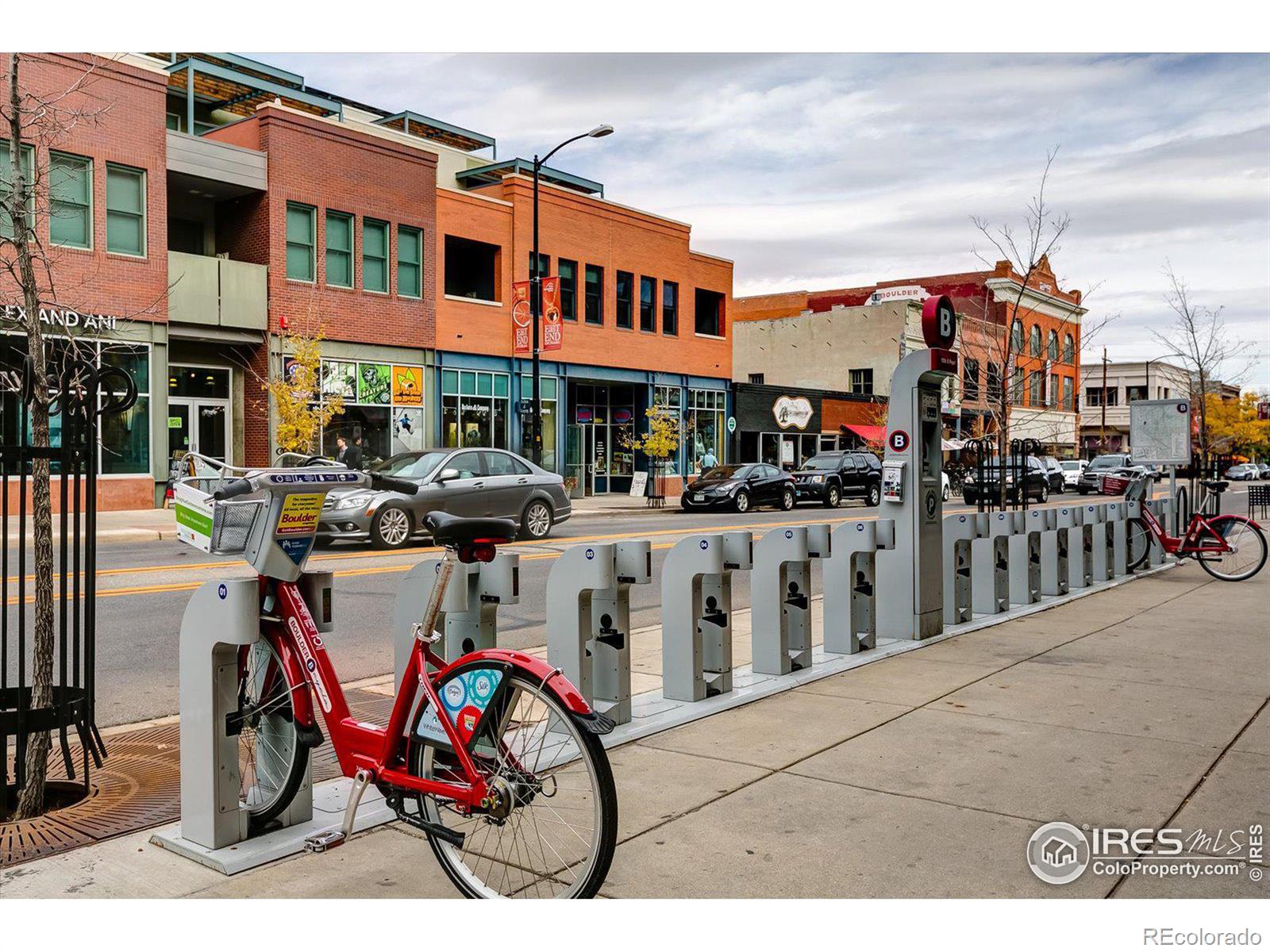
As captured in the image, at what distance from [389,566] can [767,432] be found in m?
31.4

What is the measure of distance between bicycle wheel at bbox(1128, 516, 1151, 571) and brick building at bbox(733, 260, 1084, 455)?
3220cm

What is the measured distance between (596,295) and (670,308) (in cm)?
414

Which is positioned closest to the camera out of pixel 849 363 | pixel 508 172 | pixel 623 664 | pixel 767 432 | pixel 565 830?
pixel 565 830

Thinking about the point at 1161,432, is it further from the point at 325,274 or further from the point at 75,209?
the point at 75,209

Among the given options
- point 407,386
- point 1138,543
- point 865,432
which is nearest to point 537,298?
point 407,386

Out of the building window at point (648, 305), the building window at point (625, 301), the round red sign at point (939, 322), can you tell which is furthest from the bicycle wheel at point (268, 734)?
the building window at point (648, 305)

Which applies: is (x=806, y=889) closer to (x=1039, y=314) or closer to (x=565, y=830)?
(x=565, y=830)

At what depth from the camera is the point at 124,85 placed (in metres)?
23.3

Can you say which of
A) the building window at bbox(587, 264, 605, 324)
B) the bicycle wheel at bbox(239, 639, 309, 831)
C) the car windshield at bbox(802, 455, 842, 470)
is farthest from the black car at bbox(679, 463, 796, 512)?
the bicycle wheel at bbox(239, 639, 309, 831)

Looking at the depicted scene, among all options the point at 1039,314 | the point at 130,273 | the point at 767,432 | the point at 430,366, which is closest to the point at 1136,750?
the point at 130,273

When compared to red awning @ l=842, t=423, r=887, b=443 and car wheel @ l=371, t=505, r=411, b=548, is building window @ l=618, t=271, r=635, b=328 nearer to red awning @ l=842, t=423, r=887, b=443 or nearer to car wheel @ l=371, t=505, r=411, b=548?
red awning @ l=842, t=423, r=887, b=443

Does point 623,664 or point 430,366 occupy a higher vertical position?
point 430,366

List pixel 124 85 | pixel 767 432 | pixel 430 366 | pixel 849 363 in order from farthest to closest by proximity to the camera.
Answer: pixel 849 363, pixel 767 432, pixel 430 366, pixel 124 85

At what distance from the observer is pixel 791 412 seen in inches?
1731
